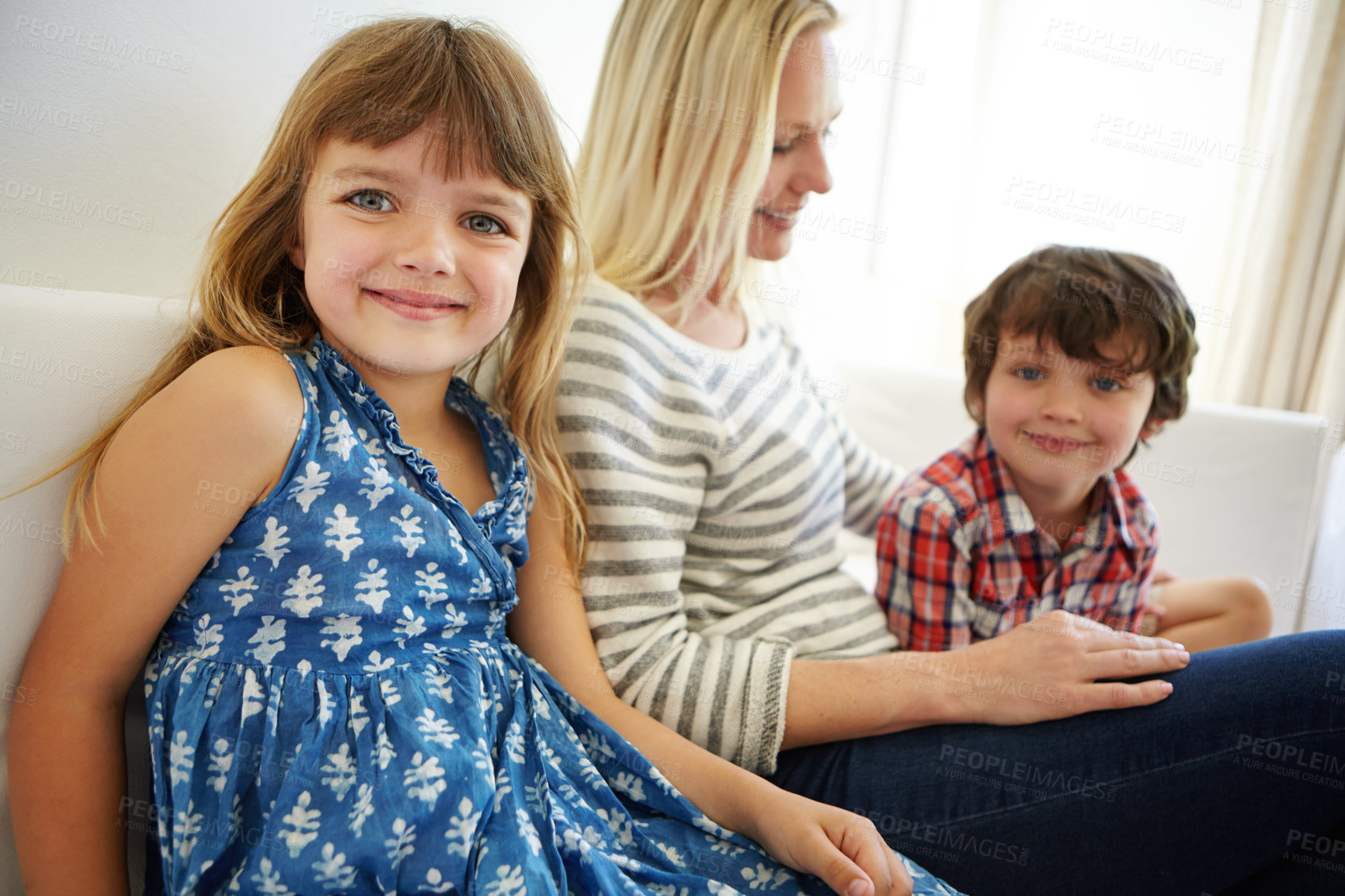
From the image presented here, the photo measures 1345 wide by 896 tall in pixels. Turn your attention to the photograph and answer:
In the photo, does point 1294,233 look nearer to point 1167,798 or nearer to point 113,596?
point 1167,798

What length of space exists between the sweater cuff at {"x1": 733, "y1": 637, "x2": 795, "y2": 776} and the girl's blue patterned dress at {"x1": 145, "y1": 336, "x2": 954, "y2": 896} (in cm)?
11

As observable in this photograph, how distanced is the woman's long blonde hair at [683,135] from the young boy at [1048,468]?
15.0 inches

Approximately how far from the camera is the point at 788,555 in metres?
1.10

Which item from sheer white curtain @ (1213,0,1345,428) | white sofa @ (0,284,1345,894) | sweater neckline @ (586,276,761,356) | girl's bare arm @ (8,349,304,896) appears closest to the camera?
girl's bare arm @ (8,349,304,896)

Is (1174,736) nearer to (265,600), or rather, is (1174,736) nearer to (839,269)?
(265,600)

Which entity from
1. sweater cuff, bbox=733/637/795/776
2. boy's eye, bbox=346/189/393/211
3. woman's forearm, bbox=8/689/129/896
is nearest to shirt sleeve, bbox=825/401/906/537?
sweater cuff, bbox=733/637/795/776

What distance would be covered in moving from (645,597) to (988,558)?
48 cm

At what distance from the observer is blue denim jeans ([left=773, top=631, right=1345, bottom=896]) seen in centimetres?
84

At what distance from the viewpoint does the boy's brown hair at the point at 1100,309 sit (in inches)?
44.3

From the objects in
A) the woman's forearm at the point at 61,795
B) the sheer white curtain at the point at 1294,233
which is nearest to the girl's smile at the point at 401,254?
the woman's forearm at the point at 61,795

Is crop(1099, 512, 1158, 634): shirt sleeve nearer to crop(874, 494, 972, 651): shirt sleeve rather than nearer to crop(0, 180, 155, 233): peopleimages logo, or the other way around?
crop(874, 494, 972, 651): shirt sleeve

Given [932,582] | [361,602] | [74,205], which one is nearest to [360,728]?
[361,602]

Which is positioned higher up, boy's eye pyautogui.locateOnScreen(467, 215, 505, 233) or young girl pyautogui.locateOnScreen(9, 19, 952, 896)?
boy's eye pyautogui.locateOnScreen(467, 215, 505, 233)

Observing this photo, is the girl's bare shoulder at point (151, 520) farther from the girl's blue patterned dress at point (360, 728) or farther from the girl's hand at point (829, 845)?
the girl's hand at point (829, 845)
